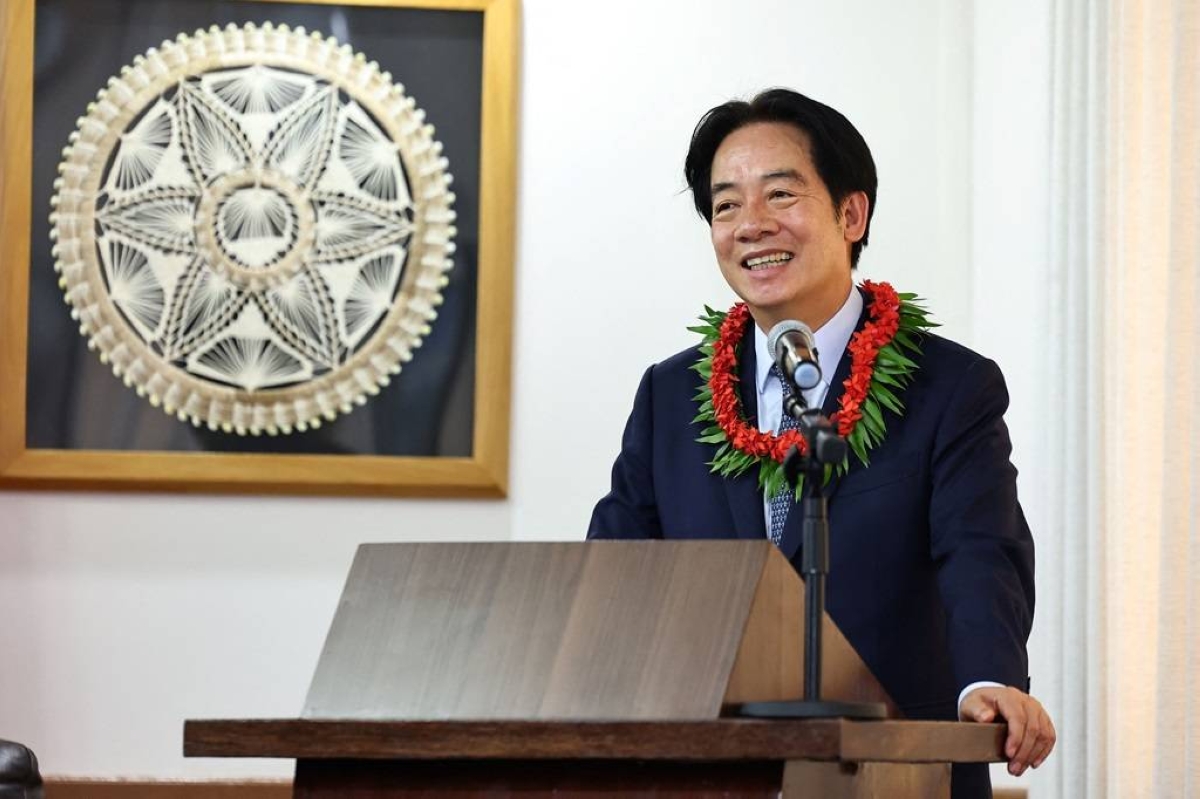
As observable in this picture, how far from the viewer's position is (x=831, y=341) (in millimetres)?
2646

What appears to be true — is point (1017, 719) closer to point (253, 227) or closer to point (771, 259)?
point (771, 259)

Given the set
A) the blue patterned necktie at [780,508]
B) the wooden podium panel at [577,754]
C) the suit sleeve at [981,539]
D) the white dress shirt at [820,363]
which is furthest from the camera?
the white dress shirt at [820,363]

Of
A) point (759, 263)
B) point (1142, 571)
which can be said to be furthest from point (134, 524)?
point (1142, 571)

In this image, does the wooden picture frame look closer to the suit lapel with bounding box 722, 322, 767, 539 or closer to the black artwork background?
the black artwork background

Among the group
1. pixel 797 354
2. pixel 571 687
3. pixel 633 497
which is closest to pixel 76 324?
pixel 633 497

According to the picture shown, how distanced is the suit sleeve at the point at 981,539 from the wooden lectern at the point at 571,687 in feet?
1.28

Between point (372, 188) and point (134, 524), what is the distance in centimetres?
92

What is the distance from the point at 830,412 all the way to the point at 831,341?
0.44 feet

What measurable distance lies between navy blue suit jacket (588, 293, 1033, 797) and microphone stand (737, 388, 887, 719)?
1.69ft

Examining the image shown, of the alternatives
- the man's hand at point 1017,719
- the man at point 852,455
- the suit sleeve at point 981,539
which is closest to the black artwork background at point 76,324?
the man at point 852,455

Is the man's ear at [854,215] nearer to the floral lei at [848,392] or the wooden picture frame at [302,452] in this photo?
the floral lei at [848,392]

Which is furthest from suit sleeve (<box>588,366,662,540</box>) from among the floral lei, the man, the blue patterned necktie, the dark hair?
the dark hair

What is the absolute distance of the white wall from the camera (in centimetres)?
384

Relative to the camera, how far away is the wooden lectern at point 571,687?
61.1 inches
